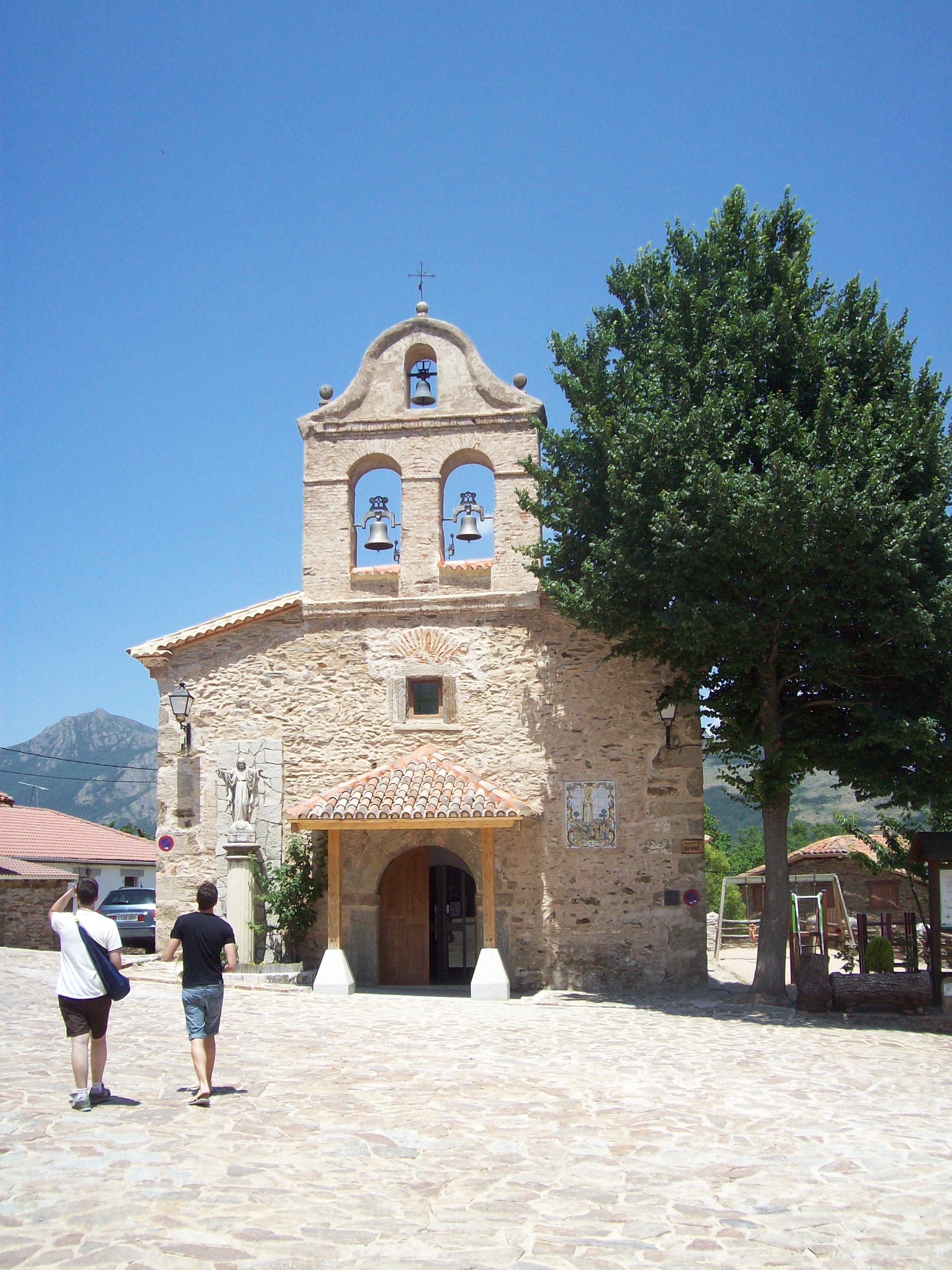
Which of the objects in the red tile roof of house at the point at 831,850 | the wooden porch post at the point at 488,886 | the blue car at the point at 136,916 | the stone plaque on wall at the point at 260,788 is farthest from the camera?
the red tile roof of house at the point at 831,850

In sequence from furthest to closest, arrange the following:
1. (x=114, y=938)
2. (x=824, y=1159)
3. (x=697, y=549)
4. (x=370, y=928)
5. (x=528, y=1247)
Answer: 1. (x=370, y=928)
2. (x=697, y=549)
3. (x=114, y=938)
4. (x=824, y=1159)
5. (x=528, y=1247)

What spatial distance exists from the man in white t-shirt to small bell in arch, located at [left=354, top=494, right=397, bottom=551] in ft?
31.1

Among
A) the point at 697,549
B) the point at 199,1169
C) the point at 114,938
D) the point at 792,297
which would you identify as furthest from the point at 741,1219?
the point at 792,297

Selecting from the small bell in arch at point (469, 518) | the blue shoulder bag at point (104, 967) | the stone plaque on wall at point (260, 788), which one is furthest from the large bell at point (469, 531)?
the blue shoulder bag at point (104, 967)

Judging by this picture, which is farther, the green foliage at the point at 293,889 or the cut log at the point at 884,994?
the green foliage at the point at 293,889

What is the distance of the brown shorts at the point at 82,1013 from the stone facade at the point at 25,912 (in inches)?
575

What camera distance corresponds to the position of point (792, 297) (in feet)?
44.5

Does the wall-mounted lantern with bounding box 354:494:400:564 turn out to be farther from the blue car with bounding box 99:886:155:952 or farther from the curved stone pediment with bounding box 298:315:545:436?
the blue car with bounding box 99:886:155:952

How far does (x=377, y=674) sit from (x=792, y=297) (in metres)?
7.85

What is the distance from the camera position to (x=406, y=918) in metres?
16.5

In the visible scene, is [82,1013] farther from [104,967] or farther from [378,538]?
[378,538]

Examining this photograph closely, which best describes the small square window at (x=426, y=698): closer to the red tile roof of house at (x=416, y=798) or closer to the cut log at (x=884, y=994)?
the red tile roof of house at (x=416, y=798)

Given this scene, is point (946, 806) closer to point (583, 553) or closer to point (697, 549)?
point (697, 549)

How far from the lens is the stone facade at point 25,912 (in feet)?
68.0
